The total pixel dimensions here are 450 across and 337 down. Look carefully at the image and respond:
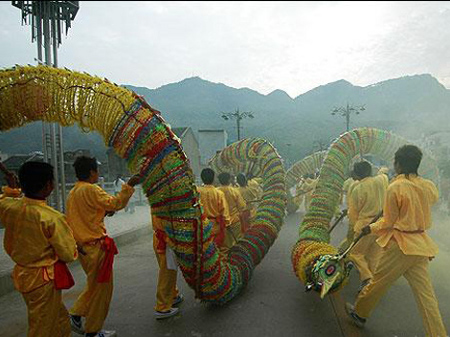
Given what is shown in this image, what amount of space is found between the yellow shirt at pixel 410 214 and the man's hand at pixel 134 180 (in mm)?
2419

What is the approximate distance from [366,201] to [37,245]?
4203 millimetres

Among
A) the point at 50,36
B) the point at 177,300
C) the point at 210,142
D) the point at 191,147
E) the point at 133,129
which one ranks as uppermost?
the point at 50,36

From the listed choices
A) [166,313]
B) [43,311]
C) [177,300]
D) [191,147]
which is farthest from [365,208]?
[191,147]

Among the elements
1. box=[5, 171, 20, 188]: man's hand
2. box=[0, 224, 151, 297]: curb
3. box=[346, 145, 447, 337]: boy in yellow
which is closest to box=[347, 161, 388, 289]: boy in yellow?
box=[346, 145, 447, 337]: boy in yellow

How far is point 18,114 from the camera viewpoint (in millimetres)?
3410

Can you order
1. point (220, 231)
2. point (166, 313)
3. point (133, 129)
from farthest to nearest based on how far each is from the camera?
point (220, 231) < point (166, 313) < point (133, 129)

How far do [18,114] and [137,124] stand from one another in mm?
1125

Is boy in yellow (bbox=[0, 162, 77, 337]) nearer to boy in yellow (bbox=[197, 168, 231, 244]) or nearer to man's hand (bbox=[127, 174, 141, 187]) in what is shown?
man's hand (bbox=[127, 174, 141, 187])

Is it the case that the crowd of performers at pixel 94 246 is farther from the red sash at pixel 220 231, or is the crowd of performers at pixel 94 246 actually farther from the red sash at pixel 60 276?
the red sash at pixel 220 231

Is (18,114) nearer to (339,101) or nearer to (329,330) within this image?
(329,330)

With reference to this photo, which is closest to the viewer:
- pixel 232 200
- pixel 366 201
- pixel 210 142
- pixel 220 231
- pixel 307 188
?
pixel 366 201

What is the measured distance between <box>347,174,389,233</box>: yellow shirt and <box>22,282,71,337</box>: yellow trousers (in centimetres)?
399

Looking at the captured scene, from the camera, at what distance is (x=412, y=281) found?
11.1 feet

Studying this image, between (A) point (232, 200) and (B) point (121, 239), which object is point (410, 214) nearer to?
(A) point (232, 200)
